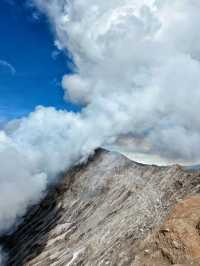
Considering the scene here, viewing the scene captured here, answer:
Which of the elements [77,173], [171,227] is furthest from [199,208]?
[77,173]

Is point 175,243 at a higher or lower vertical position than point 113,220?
lower

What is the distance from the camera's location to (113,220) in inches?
4151

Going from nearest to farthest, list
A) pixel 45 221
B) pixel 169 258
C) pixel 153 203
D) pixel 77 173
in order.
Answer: pixel 169 258 → pixel 153 203 → pixel 45 221 → pixel 77 173

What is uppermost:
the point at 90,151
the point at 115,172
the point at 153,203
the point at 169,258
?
the point at 90,151

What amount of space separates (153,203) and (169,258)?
1295 inches

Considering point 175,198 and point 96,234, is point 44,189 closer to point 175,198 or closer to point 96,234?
point 96,234

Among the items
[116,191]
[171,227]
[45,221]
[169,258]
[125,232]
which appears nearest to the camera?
[169,258]

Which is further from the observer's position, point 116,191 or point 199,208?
point 116,191

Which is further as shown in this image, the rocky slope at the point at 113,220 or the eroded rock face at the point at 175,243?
the rocky slope at the point at 113,220

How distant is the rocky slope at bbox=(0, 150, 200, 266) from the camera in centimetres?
7194

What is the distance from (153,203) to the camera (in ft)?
327

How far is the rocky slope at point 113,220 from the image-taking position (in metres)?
71.9

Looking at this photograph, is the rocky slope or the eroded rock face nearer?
the eroded rock face

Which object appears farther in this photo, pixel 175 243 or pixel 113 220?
pixel 113 220
